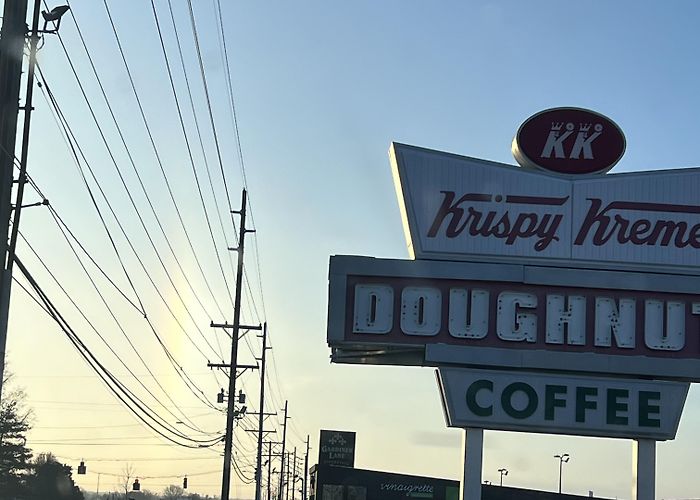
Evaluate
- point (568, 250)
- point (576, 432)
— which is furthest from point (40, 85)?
point (576, 432)

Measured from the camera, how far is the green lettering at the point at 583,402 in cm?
2114

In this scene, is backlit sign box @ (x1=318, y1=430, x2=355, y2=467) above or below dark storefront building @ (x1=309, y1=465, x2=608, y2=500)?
above

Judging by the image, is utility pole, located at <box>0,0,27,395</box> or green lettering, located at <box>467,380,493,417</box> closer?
utility pole, located at <box>0,0,27,395</box>

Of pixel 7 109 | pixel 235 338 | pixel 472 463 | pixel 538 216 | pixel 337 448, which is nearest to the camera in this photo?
pixel 7 109

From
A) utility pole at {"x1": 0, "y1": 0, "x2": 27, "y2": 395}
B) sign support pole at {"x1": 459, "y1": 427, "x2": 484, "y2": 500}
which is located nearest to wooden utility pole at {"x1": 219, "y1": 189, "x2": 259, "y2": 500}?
sign support pole at {"x1": 459, "y1": 427, "x2": 484, "y2": 500}

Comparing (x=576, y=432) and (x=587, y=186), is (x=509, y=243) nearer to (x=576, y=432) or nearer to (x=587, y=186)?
(x=587, y=186)

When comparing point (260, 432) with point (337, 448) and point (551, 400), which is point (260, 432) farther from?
point (551, 400)

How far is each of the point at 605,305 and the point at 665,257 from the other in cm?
155

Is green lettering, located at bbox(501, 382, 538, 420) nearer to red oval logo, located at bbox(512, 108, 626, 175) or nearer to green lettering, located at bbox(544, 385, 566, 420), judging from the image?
green lettering, located at bbox(544, 385, 566, 420)

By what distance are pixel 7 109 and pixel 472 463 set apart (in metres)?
11.1

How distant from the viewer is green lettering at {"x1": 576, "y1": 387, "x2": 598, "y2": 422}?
21141mm

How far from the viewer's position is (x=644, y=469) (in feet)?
69.6

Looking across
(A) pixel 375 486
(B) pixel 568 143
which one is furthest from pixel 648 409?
(A) pixel 375 486

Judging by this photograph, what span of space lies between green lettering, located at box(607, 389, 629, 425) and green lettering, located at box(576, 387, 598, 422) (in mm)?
277
